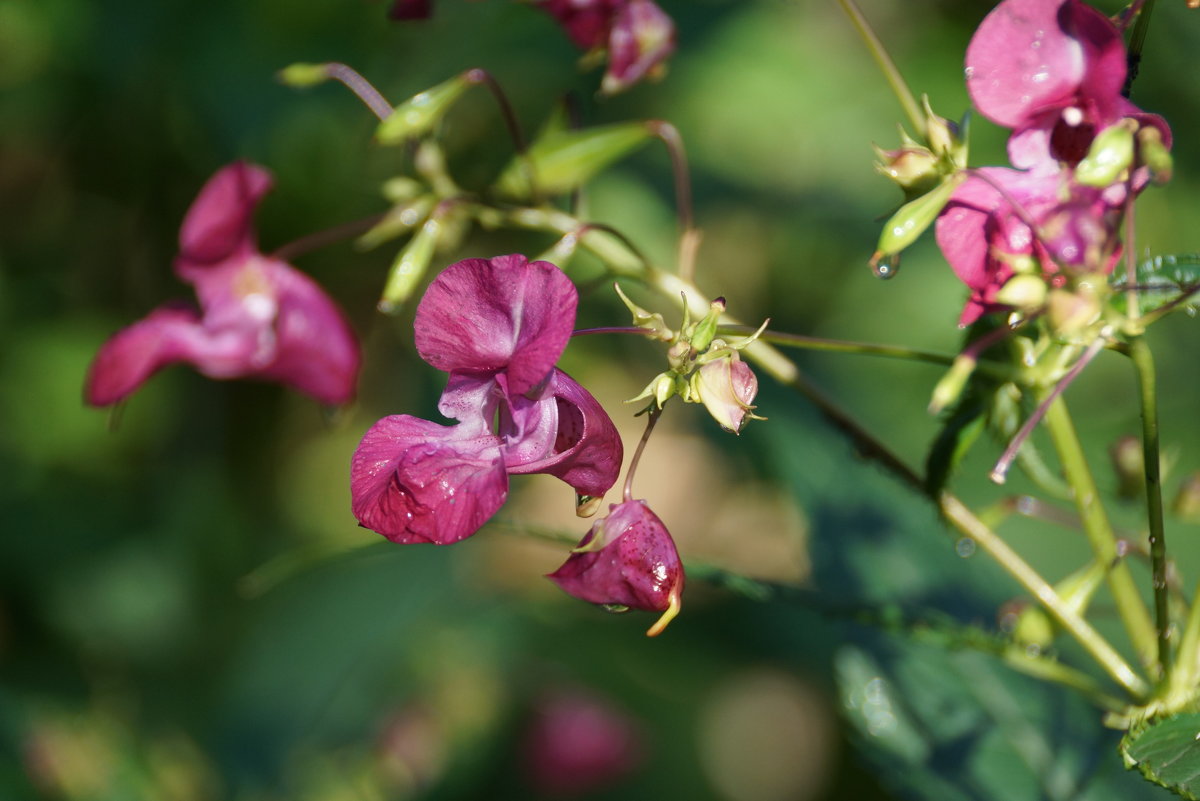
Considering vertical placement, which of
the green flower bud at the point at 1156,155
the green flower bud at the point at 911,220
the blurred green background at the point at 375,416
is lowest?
the blurred green background at the point at 375,416

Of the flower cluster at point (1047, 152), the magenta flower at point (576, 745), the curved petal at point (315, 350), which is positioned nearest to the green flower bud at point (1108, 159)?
the flower cluster at point (1047, 152)

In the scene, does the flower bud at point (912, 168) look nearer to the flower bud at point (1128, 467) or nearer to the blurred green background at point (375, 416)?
the flower bud at point (1128, 467)

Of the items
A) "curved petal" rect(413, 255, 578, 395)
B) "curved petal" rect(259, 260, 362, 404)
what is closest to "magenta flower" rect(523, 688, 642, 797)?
"curved petal" rect(259, 260, 362, 404)

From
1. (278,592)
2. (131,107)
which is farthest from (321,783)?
(131,107)

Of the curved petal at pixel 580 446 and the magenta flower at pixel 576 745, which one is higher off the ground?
the curved petal at pixel 580 446

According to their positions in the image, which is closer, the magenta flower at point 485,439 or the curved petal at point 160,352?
the magenta flower at point 485,439

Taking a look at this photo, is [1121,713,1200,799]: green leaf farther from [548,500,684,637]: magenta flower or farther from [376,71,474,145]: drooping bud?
[376,71,474,145]: drooping bud

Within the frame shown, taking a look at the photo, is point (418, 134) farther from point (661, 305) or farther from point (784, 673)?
point (784, 673)
